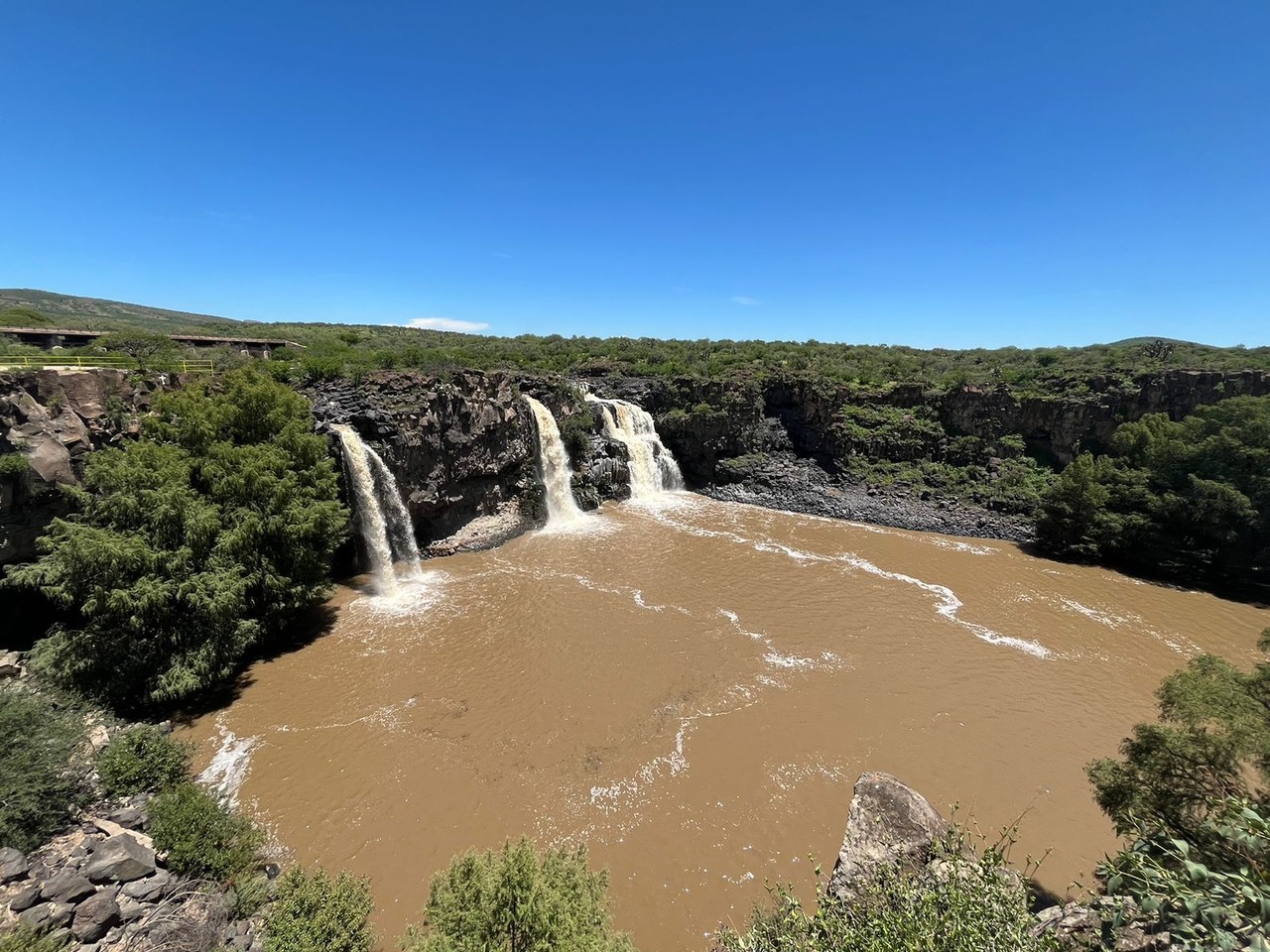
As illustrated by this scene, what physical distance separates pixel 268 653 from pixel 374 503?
6.35 meters

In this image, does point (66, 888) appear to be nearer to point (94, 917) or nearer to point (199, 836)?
point (94, 917)

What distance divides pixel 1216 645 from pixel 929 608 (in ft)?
28.6

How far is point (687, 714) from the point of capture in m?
13.6

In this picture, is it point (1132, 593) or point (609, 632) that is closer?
point (609, 632)

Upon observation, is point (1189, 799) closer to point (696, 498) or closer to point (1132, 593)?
point (1132, 593)

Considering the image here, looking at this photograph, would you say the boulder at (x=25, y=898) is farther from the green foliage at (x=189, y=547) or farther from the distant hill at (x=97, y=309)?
the distant hill at (x=97, y=309)

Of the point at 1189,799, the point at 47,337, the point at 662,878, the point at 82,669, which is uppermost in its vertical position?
the point at 47,337

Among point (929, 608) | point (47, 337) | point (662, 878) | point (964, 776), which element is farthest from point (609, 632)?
point (47, 337)

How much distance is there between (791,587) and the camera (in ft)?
69.4

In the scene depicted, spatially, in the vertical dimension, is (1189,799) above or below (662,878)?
above

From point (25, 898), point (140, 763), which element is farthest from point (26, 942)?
point (140, 763)

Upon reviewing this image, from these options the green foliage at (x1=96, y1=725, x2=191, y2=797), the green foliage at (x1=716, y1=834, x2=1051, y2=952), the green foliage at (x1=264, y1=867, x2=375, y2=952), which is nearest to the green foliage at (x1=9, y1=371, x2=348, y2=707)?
the green foliage at (x1=96, y1=725, x2=191, y2=797)

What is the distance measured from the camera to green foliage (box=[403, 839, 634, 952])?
5816mm

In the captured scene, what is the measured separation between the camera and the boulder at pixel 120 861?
734cm
